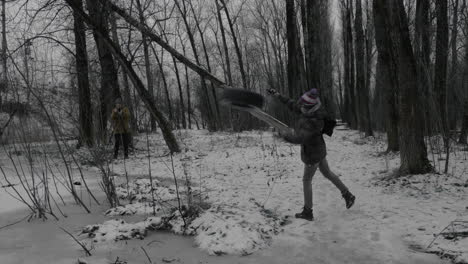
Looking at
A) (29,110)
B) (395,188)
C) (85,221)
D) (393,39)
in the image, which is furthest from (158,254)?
(393,39)

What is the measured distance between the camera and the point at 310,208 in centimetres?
381

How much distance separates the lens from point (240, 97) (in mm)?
3834

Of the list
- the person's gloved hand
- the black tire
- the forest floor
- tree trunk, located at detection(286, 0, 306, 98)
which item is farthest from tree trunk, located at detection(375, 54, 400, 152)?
the black tire

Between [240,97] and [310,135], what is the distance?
37.5 inches

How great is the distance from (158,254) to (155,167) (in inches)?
Result: 203

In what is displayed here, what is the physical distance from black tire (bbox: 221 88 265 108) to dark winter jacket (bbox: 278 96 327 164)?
491mm

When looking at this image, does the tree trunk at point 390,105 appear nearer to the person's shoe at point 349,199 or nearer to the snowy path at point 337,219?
the snowy path at point 337,219

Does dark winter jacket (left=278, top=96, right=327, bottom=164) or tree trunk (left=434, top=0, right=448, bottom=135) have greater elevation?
tree trunk (left=434, top=0, right=448, bottom=135)

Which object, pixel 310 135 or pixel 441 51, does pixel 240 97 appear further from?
pixel 441 51

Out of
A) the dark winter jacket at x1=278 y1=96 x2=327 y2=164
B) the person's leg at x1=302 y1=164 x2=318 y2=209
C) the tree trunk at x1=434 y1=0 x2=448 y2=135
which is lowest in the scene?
the person's leg at x1=302 y1=164 x2=318 y2=209

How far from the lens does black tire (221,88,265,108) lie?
12.6ft

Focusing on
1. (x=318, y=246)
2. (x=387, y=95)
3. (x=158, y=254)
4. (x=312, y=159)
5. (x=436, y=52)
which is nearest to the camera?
(x=158, y=254)

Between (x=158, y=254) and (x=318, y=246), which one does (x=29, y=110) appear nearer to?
(x=158, y=254)

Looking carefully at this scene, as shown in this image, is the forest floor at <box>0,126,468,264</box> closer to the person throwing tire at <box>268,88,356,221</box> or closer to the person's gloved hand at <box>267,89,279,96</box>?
the person throwing tire at <box>268,88,356,221</box>
